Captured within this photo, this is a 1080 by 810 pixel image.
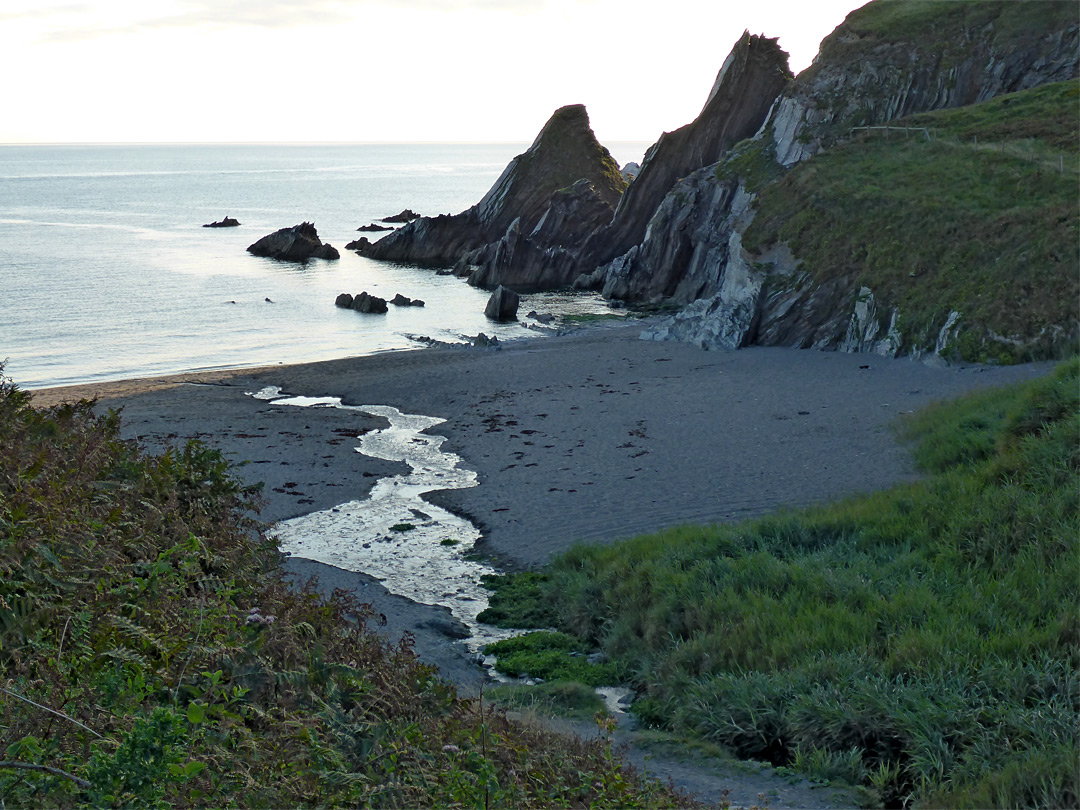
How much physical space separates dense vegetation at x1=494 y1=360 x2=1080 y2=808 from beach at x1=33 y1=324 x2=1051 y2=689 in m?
2.38

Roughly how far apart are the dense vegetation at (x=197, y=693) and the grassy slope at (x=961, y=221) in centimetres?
2835

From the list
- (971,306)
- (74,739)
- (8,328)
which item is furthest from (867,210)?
(8,328)

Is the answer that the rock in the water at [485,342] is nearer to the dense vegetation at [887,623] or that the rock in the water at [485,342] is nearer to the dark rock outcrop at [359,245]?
the dense vegetation at [887,623]

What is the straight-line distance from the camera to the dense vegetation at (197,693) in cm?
523

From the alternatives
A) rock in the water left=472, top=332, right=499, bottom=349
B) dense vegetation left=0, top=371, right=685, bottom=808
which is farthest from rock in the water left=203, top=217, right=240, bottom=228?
dense vegetation left=0, top=371, right=685, bottom=808

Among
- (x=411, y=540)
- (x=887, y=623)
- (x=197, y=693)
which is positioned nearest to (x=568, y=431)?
(x=411, y=540)

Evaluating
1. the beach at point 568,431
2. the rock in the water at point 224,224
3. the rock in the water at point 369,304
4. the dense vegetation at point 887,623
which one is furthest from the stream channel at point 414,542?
the rock in the water at point 224,224

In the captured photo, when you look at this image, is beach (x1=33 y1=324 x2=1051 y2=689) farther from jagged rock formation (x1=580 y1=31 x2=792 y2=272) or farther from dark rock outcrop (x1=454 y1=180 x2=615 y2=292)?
jagged rock formation (x1=580 y1=31 x2=792 y2=272)

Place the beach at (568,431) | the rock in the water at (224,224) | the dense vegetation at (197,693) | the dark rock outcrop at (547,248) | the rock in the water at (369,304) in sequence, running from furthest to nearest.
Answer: the rock in the water at (224,224), the dark rock outcrop at (547,248), the rock in the water at (369,304), the beach at (568,431), the dense vegetation at (197,693)

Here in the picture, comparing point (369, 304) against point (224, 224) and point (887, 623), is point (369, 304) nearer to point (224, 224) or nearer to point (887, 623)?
point (887, 623)

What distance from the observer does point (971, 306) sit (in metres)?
33.0

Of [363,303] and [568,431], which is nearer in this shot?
[568,431]

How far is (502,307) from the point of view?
181 feet

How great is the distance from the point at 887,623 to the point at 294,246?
261 ft
